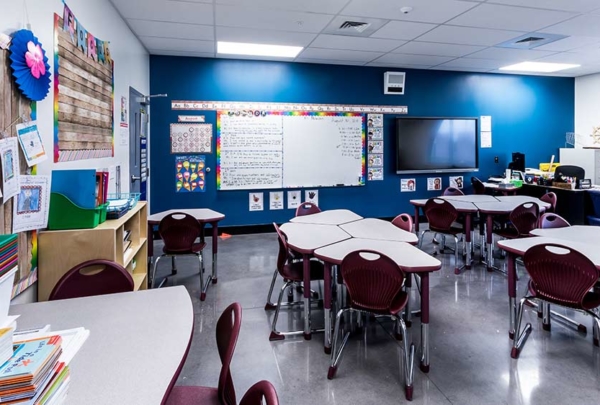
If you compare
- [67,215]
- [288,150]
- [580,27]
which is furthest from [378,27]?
[67,215]

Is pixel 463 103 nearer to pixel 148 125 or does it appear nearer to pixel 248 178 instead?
pixel 248 178

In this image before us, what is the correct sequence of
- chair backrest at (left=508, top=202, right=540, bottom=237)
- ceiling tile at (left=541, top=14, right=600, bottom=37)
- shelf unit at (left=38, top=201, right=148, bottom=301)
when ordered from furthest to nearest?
ceiling tile at (left=541, top=14, right=600, bottom=37), chair backrest at (left=508, top=202, right=540, bottom=237), shelf unit at (left=38, top=201, right=148, bottom=301)

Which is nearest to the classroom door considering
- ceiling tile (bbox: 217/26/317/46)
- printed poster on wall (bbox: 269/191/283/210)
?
ceiling tile (bbox: 217/26/317/46)

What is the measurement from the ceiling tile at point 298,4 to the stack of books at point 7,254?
3401 millimetres

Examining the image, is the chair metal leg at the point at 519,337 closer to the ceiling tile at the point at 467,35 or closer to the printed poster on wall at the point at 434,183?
the ceiling tile at the point at 467,35

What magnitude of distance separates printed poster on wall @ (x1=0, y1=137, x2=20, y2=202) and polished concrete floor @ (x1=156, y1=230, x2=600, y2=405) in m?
1.40

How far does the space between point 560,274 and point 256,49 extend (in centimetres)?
467

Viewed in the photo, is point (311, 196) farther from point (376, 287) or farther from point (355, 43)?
point (376, 287)

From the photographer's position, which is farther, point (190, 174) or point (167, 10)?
point (190, 174)

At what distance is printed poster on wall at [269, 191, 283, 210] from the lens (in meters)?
6.14

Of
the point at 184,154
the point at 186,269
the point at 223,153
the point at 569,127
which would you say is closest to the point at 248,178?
the point at 223,153

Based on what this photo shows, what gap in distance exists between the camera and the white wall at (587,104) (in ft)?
23.2

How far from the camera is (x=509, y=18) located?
4.14 metres

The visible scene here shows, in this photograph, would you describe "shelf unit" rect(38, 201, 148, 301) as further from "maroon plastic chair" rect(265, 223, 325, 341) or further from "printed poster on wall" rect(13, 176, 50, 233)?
"maroon plastic chair" rect(265, 223, 325, 341)
